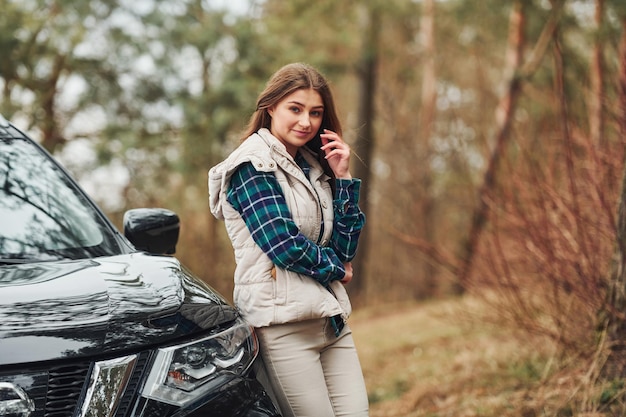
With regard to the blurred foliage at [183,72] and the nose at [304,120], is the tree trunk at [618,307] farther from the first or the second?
the blurred foliage at [183,72]

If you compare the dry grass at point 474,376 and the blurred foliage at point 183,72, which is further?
the blurred foliage at point 183,72

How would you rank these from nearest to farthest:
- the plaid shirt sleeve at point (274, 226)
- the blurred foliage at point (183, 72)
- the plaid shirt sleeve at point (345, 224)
Answer: 1. the plaid shirt sleeve at point (274, 226)
2. the plaid shirt sleeve at point (345, 224)
3. the blurred foliage at point (183, 72)

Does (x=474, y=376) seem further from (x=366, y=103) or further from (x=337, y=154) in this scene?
(x=366, y=103)

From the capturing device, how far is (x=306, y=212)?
2922mm

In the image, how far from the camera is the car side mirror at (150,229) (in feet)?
11.0

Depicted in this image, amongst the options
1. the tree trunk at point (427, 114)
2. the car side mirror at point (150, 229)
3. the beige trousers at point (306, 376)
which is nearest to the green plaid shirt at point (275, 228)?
the beige trousers at point (306, 376)

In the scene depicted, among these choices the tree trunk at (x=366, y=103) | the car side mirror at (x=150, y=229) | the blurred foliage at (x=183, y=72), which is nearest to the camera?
the car side mirror at (x=150, y=229)

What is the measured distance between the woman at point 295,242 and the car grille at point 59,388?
0.76 metres

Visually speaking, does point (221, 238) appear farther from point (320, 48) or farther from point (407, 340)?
point (407, 340)

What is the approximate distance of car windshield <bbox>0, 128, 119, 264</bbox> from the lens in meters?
2.99

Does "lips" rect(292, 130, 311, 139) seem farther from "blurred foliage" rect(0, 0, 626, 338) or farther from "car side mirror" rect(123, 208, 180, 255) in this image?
"blurred foliage" rect(0, 0, 626, 338)

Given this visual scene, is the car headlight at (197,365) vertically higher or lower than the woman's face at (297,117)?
lower

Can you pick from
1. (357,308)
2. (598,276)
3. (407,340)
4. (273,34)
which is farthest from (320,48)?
(598,276)

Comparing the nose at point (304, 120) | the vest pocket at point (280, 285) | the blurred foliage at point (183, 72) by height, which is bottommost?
the vest pocket at point (280, 285)
